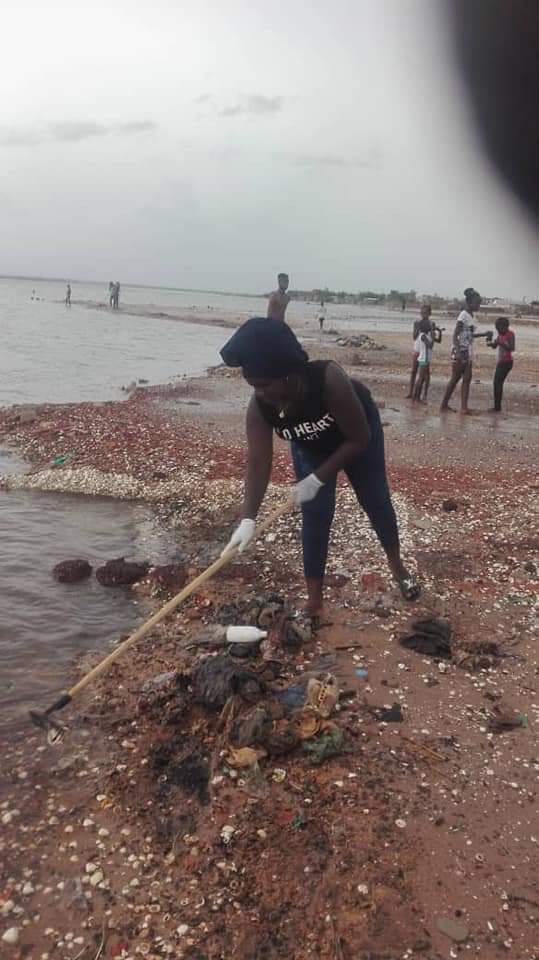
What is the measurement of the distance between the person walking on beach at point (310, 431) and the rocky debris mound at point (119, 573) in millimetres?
1586

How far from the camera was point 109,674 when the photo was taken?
153 inches

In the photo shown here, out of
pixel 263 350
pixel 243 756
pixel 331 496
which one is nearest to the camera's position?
pixel 243 756

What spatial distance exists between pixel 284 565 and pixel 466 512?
2.06 metres

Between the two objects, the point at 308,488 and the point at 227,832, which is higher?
the point at 308,488

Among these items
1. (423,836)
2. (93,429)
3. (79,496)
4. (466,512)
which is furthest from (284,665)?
(93,429)

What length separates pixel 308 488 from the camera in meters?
3.72

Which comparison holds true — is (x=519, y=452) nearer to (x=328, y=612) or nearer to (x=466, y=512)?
(x=466, y=512)

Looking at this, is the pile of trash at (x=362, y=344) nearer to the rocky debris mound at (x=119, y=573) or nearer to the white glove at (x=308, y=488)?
the rocky debris mound at (x=119, y=573)

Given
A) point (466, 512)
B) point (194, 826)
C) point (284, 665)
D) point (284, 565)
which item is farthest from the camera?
point (466, 512)

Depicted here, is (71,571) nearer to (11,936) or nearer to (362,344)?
(11,936)

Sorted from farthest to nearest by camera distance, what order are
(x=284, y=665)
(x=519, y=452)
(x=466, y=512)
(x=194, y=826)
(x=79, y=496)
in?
1. (x=519, y=452)
2. (x=79, y=496)
3. (x=466, y=512)
4. (x=284, y=665)
5. (x=194, y=826)

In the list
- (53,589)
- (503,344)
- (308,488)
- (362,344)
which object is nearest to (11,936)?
(308,488)

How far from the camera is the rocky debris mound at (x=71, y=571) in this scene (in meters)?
5.19

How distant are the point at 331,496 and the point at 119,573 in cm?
203
